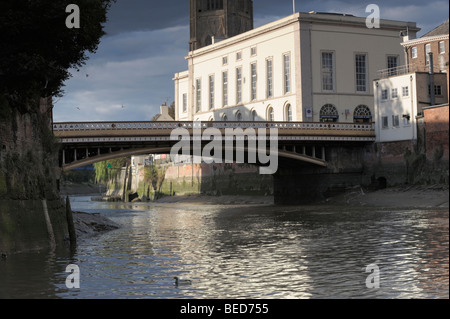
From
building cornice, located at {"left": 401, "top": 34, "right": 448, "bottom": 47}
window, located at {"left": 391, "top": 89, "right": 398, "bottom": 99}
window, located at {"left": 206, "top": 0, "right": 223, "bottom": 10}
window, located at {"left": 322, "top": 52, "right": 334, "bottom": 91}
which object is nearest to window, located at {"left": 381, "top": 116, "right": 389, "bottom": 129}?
window, located at {"left": 391, "top": 89, "right": 398, "bottom": 99}

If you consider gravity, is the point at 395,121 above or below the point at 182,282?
above

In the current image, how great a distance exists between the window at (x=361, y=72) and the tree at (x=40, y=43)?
2269 inches

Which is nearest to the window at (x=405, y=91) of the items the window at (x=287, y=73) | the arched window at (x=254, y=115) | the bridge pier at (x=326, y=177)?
the bridge pier at (x=326, y=177)

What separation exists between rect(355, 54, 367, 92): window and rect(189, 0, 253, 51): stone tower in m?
55.6

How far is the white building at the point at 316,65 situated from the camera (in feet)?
256

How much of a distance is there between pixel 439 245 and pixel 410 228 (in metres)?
7.37

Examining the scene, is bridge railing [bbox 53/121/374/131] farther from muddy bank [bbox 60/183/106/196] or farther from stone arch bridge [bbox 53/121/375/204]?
muddy bank [bbox 60/183/106/196]

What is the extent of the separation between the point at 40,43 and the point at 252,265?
30.7 feet

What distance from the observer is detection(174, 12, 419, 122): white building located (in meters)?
78.1

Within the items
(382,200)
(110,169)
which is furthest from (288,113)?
(110,169)

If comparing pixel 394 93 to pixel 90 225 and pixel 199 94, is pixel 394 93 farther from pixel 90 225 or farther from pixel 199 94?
pixel 199 94

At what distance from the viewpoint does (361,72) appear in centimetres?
8056

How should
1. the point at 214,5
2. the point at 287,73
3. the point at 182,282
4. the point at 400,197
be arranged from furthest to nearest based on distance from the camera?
the point at 214,5 → the point at 287,73 → the point at 400,197 → the point at 182,282
